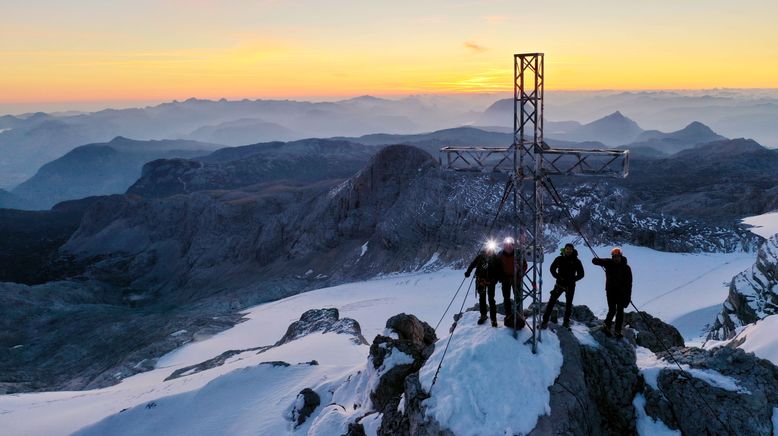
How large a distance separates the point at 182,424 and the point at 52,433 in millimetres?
5499

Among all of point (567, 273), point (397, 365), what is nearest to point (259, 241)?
point (397, 365)

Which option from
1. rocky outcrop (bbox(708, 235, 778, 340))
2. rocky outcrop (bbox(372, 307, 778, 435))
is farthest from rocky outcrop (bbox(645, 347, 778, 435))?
rocky outcrop (bbox(708, 235, 778, 340))

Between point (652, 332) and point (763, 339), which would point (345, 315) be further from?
point (763, 339)

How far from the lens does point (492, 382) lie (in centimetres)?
1105

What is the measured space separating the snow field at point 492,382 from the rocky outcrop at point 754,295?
49.6 feet

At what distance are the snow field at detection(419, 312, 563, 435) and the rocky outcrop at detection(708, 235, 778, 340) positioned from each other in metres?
15.1

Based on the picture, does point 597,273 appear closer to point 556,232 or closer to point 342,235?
point 556,232

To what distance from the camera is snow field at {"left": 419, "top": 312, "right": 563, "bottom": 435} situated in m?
10.5

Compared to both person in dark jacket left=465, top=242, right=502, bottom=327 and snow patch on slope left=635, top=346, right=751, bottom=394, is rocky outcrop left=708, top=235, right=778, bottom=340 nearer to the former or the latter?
snow patch on slope left=635, top=346, right=751, bottom=394

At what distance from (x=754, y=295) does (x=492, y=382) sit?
719 inches

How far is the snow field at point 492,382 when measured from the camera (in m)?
10.5

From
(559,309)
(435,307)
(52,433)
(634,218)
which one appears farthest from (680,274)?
(52,433)

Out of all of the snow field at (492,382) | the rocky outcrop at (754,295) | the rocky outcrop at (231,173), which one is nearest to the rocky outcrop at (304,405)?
the snow field at (492,382)

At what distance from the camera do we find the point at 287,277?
6456 cm
